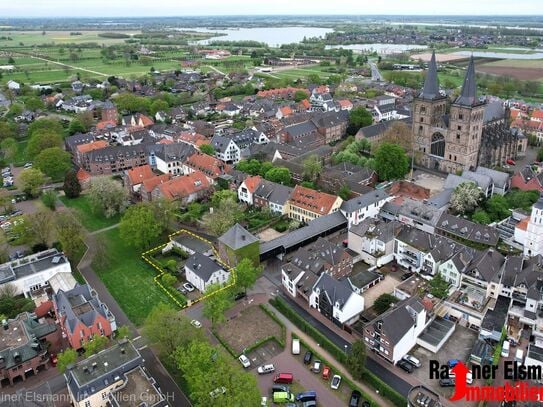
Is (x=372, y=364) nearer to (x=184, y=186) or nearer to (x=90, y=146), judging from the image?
(x=184, y=186)

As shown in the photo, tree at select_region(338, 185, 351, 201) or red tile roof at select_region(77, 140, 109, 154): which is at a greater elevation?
red tile roof at select_region(77, 140, 109, 154)

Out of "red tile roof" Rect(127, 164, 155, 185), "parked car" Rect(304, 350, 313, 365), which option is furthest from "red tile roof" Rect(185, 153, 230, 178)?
"parked car" Rect(304, 350, 313, 365)

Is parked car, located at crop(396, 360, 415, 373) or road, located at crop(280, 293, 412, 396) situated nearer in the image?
road, located at crop(280, 293, 412, 396)

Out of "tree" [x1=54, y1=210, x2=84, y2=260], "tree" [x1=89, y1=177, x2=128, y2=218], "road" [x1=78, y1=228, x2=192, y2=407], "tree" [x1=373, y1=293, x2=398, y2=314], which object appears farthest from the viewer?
"tree" [x1=89, y1=177, x2=128, y2=218]

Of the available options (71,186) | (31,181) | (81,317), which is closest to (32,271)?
(81,317)

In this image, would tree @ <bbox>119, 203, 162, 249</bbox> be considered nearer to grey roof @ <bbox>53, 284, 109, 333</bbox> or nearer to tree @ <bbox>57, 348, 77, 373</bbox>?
grey roof @ <bbox>53, 284, 109, 333</bbox>

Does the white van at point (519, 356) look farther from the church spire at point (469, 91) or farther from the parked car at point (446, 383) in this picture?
the church spire at point (469, 91)

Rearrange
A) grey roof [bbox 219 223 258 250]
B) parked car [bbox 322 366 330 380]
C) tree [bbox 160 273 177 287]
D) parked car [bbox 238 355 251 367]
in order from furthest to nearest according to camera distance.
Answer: grey roof [bbox 219 223 258 250] → tree [bbox 160 273 177 287] → parked car [bbox 238 355 251 367] → parked car [bbox 322 366 330 380]

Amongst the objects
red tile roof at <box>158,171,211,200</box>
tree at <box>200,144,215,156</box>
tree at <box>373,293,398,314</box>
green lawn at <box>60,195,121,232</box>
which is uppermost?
tree at <box>200,144,215,156</box>
